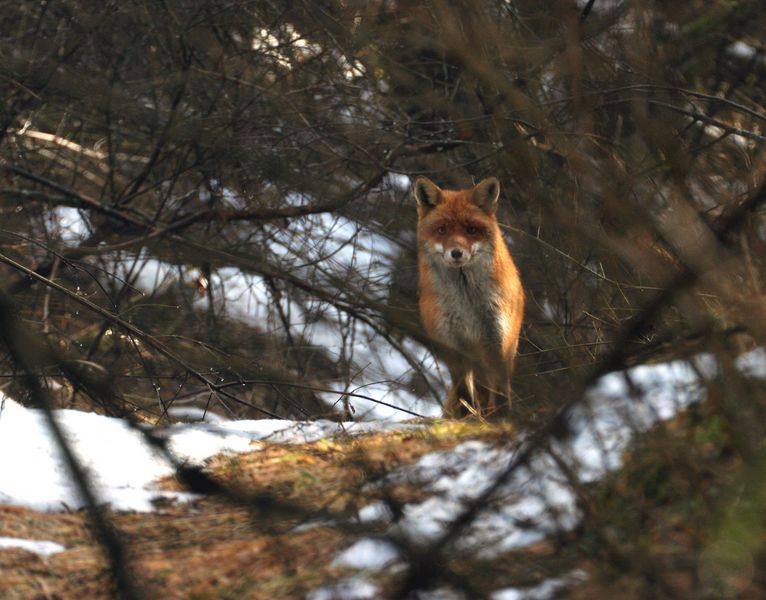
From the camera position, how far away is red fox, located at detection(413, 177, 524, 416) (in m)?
8.24

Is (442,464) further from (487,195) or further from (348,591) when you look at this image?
(487,195)

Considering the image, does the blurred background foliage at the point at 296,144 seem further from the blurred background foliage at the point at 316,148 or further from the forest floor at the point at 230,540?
the forest floor at the point at 230,540

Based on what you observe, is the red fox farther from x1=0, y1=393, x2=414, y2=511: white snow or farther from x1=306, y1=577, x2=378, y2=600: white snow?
x1=306, y1=577, x2=378, y2=600: white snow

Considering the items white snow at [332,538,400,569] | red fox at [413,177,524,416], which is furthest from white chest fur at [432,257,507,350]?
white snow at [332,538,400,569]

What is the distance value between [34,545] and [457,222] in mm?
5068

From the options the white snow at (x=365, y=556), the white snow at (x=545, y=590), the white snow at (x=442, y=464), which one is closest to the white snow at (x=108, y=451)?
the white snow at (x=442, y=464)

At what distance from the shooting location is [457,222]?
8.41 meters

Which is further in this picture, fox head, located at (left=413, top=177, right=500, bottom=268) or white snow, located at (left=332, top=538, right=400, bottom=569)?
fox head, located at (left=413, top=177, right=500, bottom=268)

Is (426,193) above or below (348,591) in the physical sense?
above

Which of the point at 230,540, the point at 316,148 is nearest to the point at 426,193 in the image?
the point at 316,148

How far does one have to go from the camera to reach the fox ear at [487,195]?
27.9ft

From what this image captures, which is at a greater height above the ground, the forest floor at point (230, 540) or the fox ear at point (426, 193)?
the fox ear at point (426, 193)

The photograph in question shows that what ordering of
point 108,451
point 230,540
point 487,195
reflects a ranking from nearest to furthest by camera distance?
point 230,540 < point 108,451 < point 487,195

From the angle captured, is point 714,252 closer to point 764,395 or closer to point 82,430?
point 764,395
